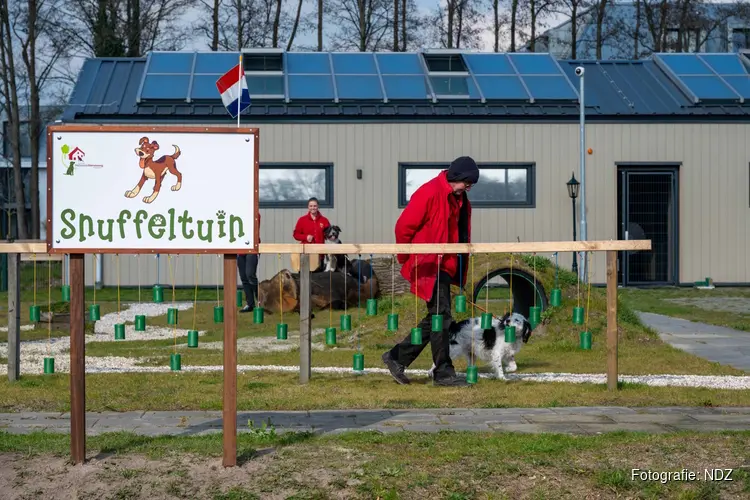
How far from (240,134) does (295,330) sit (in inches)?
375

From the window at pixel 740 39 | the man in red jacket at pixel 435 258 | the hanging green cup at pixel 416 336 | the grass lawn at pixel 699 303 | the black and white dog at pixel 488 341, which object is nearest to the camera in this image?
the hanging green cup at pixel 416 336

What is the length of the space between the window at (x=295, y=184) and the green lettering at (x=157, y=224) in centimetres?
1892

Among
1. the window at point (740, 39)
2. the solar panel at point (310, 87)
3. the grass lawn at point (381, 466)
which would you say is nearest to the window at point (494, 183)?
the solar panel at point (310, 87)

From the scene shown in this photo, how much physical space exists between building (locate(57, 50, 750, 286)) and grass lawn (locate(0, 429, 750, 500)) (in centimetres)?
1832

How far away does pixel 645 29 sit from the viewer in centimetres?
4269

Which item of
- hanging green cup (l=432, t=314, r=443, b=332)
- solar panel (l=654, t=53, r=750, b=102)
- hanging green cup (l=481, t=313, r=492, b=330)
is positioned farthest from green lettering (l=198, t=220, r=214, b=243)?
solar panel (l=654, t=53, r=750, b=102)

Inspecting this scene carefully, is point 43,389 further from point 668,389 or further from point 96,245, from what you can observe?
point 668,389

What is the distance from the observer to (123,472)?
5.58 metres

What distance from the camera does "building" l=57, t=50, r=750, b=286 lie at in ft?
82.5

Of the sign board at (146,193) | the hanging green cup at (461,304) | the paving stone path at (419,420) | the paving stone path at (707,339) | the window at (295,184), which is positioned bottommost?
the paving stone path at (707,339)

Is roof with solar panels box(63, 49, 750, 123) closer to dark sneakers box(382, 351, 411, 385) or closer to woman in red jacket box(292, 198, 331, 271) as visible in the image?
woman in red jacket box(292, 198, 331, 271)

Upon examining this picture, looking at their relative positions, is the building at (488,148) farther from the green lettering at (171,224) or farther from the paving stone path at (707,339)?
the green lettering at (171,224)

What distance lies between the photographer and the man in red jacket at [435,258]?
30.2ft

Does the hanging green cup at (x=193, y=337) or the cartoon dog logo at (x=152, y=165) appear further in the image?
the hanging green cup at (x=193, y=337)
